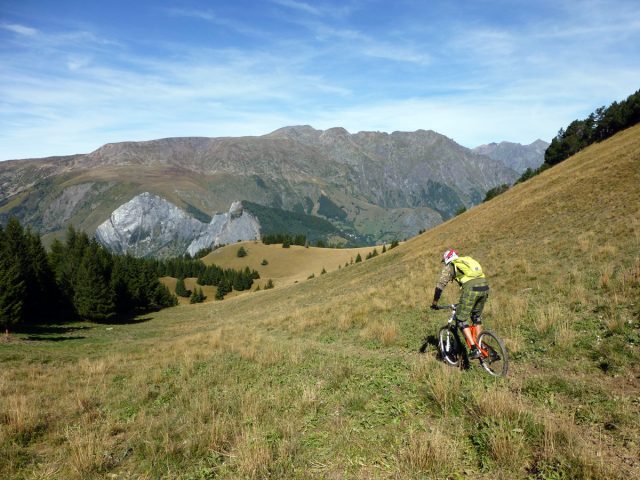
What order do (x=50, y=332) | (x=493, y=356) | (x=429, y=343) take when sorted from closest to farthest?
(x=493, y=356), (x=429, y=343), (x=50, y=332)

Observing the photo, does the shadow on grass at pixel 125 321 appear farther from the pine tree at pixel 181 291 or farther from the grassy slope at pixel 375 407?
the grassy slope at pixel 375 407

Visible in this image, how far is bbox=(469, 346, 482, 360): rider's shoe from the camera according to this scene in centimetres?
877

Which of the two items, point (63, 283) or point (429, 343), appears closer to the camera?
point (429, 343)

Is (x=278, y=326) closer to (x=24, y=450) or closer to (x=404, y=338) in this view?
(x=404, y=338)

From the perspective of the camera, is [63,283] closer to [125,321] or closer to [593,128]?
[125,321]

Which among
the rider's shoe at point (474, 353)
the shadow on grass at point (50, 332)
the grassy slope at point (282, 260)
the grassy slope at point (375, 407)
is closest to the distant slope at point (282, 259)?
the grassy slope at point (282, 260)

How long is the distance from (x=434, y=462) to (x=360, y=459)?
108 cm

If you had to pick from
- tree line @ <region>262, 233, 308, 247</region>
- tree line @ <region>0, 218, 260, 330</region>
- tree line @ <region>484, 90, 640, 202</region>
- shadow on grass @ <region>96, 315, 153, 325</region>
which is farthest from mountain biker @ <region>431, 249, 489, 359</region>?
tree line @ <region>262, 233, 308, 247</region>

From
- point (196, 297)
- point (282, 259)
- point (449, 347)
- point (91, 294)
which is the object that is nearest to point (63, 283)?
point (91, 294)

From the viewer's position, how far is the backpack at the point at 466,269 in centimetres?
934

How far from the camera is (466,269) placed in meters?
9.41

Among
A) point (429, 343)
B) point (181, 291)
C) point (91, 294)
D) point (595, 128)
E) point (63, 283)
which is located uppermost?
point (595, 128)

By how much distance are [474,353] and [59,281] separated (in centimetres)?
6909

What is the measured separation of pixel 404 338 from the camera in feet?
45.8
